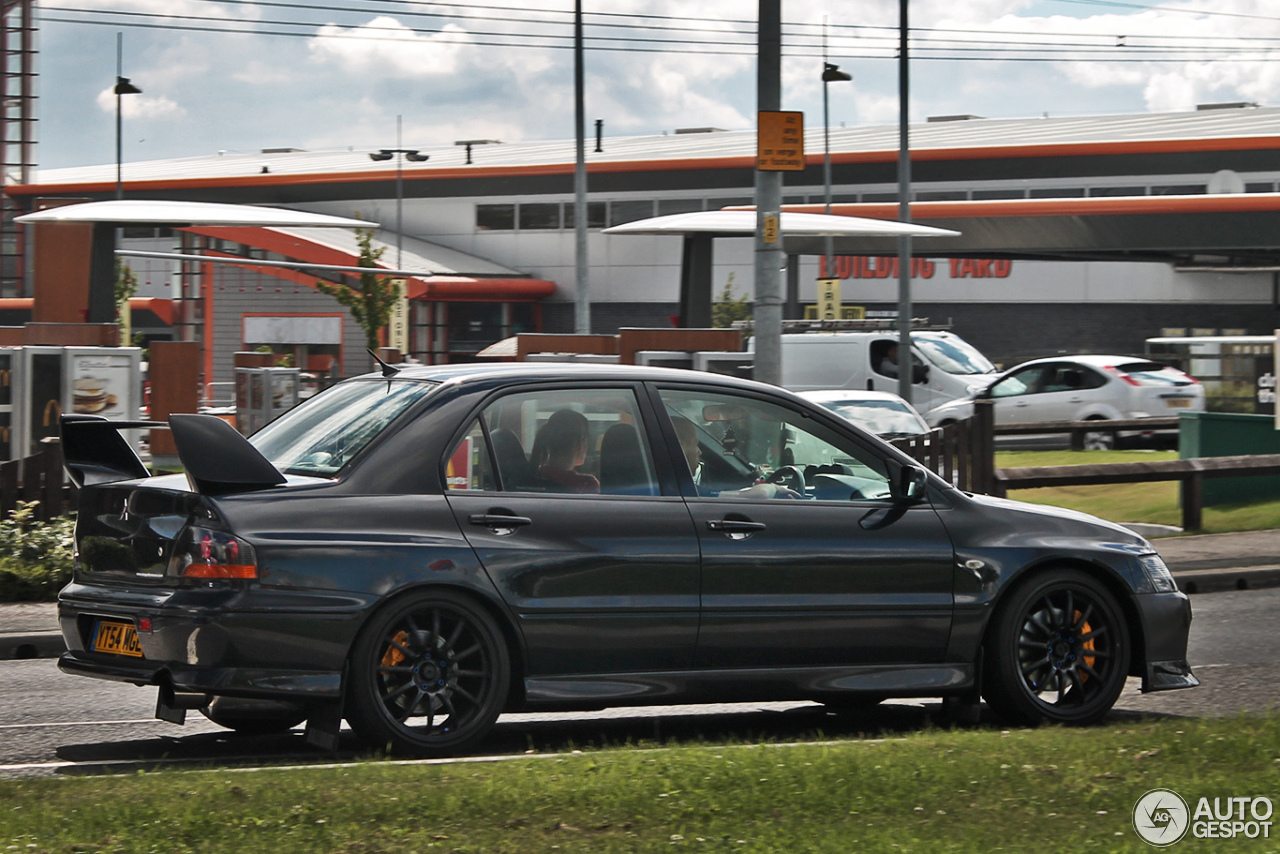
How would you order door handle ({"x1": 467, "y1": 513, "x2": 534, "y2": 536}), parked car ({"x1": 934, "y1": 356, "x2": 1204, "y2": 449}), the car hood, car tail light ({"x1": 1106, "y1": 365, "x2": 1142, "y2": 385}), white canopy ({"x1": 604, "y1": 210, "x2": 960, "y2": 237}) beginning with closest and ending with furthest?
door handle ({"x1": 467, "y1": 513, "x2": 534, "y2": 536}) < the car hood < white canopy ({"x1": 604, "y1": 210, "x2": 960, "y2": 237}) < parked car ({"x1": 934, "y1": 356, "x2": 1204, "y2": 449}) < car tail light ({"x1": 1106, "y1": 365, "x2": 1142, "y2": 385})

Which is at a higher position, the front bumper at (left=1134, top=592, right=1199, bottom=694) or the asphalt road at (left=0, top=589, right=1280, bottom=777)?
the front bumper at (left=1134, top=592, right=1199, bottom=694)

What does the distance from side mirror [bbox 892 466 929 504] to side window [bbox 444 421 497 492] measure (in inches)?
66.1

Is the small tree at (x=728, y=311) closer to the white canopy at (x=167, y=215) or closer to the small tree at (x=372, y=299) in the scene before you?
the small tree at (x=372, y=299)

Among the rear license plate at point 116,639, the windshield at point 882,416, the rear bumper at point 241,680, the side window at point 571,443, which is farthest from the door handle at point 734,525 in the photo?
the windshield at point 882,416

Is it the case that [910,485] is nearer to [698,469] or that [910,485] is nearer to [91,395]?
[698,469]

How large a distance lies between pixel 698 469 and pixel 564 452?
550 millimetres

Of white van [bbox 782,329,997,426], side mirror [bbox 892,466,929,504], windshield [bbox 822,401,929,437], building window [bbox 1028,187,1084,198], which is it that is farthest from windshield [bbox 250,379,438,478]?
building window [bbox 1028,187,1084,198]

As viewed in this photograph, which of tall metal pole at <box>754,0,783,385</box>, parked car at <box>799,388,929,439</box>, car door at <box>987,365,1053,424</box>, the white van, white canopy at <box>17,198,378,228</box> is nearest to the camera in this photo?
tall metal pole at <box>754,0,783,385</box>

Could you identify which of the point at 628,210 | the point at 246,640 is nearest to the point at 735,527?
the point at 246,640

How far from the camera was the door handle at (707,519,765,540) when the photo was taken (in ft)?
20.7

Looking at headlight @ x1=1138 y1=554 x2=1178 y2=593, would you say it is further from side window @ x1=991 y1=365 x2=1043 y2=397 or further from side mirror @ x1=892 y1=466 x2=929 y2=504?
side window @ x1=991 y1=365 x2=1043 y2=397

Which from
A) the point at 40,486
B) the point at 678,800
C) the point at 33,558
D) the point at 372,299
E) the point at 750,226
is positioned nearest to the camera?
the point at 678,800

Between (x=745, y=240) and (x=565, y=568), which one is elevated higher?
(x=745, y=240)

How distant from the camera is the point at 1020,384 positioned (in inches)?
1020
